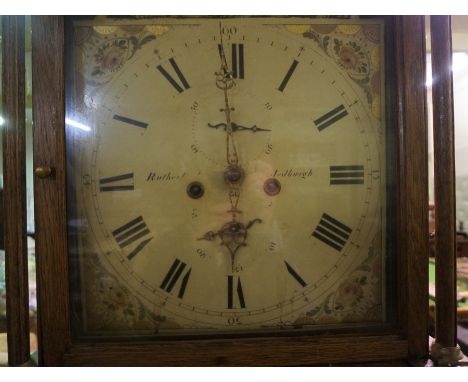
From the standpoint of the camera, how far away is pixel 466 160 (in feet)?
3.26

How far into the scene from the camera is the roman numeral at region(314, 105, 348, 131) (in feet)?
2.56

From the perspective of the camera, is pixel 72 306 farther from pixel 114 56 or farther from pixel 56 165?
pixel 114 56

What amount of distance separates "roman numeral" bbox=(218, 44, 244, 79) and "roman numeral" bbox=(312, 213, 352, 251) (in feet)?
1.13

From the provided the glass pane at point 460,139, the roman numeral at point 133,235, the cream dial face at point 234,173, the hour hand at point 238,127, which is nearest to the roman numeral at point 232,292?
the cream dial face at point 234,173

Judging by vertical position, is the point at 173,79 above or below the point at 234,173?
above

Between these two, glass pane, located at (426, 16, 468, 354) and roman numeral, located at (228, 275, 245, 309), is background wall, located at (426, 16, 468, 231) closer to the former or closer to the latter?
glass pane, located at (426, 16, 468, 354)

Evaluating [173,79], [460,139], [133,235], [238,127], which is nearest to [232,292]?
[133,235]

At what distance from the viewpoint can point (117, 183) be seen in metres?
0.77

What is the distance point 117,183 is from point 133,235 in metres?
0.11

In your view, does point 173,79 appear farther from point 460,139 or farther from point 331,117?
point 460,139

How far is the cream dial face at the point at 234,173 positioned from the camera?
0.77m

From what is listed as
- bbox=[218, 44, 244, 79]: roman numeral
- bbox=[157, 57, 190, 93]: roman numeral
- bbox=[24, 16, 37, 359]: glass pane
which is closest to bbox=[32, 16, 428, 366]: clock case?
bbox=[24, 16, 37, 359]: glass pane
